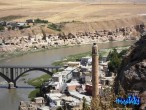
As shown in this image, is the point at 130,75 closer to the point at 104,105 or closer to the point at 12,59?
the point at 104,105

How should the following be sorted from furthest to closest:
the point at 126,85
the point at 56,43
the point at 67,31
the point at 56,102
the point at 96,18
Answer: the point at 96,18 < the point at 67,31 < the point at 56,43 < the point at 56,102 < the point at 126,85

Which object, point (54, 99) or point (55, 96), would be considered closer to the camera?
point (54, 99)

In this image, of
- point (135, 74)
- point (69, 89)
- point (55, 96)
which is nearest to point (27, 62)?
point (69, 89)

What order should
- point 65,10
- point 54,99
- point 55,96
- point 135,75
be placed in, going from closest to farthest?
point 135,75 < point 54,99 < point 55,96 < point 65,10

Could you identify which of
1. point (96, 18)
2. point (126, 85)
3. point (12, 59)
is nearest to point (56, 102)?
point (126, 85)

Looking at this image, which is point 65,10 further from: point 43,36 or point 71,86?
point 71,86

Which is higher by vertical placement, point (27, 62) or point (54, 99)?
point (27, 62)

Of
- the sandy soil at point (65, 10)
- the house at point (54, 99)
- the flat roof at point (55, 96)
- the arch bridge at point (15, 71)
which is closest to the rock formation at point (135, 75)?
the house at point (54, 99)
